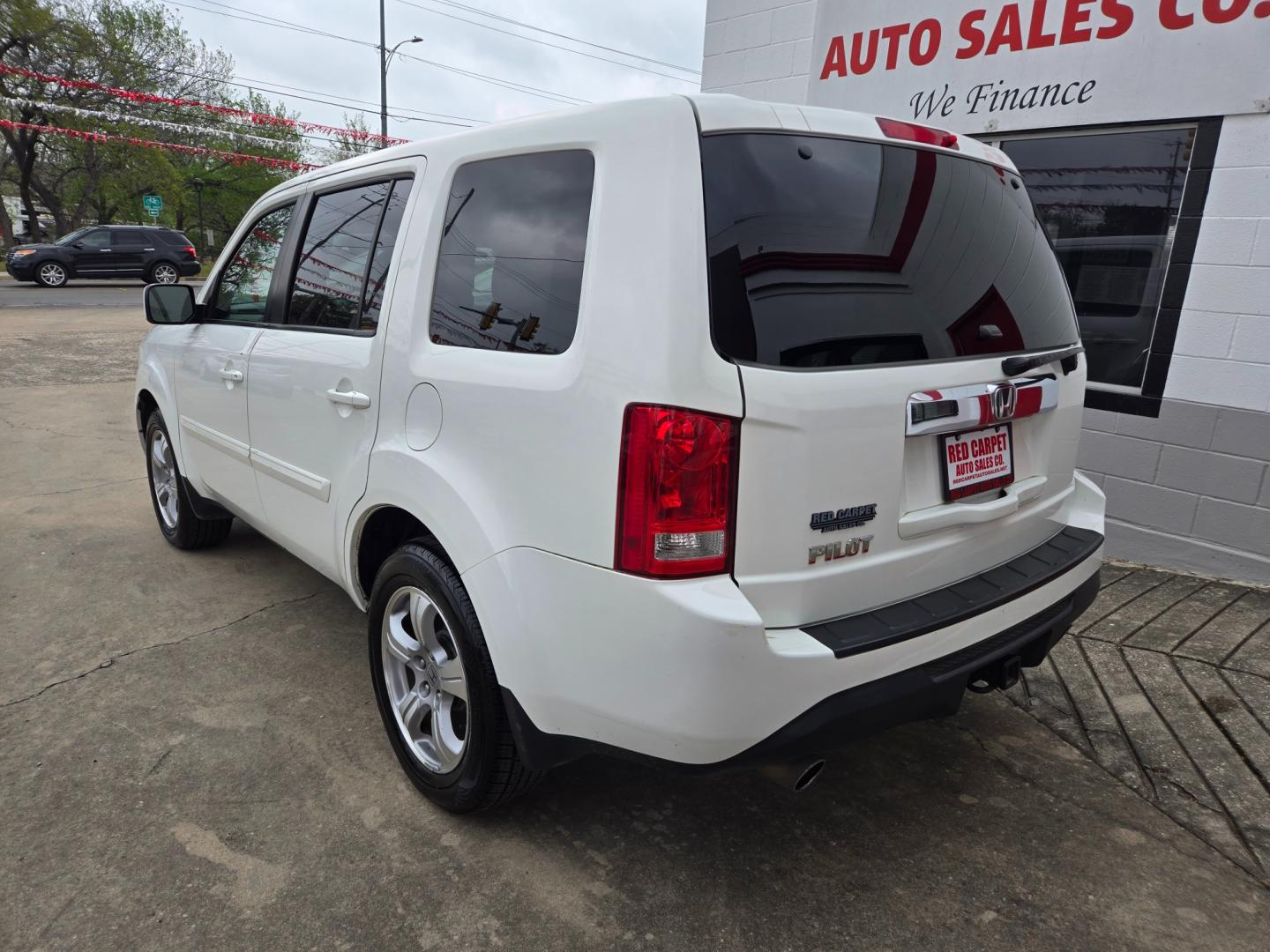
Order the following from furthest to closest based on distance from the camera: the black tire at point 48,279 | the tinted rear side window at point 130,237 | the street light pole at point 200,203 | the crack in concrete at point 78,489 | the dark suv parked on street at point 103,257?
the street light pole at point 200,203, the tinted rear side window at point 130,237, the black tire at point 48,279, the dark suv parked on street at point 103,257, the crack in concrete at point 78,489

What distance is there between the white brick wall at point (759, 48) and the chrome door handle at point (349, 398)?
4.59 m

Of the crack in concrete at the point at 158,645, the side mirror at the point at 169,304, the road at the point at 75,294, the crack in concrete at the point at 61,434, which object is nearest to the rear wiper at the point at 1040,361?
the crack in concrete at the point at 158,645

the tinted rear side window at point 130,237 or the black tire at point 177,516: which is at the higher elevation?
the tinted rear side window at point 130,237

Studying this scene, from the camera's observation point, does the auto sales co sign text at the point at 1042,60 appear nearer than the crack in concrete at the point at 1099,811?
No

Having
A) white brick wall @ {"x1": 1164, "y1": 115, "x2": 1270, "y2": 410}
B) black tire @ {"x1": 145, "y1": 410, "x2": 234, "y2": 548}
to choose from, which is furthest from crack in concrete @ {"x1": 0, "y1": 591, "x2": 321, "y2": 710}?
white brick wall @ {"x1": 1164, "y1": 115, "x2": 1270, "y2": 410}

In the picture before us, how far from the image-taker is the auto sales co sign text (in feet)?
13.5

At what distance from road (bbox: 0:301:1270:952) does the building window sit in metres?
2.46

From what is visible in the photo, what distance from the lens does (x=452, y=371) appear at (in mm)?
A: 2234

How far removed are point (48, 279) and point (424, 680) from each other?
2528cm

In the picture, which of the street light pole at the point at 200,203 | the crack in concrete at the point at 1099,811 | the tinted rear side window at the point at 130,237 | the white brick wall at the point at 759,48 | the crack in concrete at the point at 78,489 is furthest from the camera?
the street light pole at the point at 200,203

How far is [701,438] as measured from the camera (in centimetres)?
175

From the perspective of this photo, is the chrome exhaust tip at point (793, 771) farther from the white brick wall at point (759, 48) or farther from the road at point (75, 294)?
the road at point (75, 294)

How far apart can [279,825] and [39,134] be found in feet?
129

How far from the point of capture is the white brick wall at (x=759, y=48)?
19.6ft
